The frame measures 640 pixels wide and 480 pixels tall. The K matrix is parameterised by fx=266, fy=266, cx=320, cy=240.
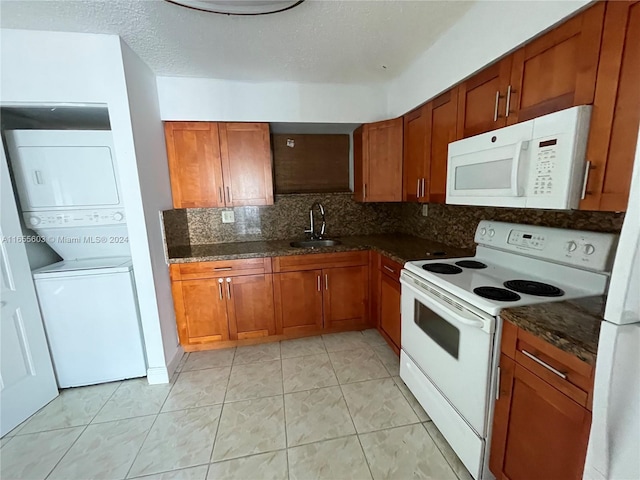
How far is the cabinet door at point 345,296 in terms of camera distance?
261 cm

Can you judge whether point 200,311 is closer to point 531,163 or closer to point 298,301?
point 298,301

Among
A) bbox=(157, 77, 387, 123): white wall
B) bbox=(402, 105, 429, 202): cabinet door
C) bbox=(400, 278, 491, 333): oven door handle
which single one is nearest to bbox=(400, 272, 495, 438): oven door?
bbox=(400, 278, 491, 333): oven door handle

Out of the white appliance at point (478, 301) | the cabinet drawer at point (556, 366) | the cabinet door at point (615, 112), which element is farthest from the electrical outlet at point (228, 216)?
the cabinet door at point (615, 112)

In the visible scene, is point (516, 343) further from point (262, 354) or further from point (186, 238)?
point (186, 238)

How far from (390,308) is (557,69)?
5.94 ft

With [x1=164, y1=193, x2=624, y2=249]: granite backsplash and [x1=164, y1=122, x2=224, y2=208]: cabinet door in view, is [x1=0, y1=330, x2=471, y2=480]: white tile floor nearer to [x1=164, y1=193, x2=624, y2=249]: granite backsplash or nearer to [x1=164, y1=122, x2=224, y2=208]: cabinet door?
[x1=164, y1=193, x2=624, y2=249]: granite backsplash

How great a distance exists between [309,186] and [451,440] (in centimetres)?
255

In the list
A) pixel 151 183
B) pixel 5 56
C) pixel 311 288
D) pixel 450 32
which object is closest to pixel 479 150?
pixel 450 32

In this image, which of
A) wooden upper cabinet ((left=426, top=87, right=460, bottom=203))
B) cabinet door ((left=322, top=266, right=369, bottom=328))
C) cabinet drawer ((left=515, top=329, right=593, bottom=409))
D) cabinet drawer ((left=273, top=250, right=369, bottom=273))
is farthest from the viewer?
cabinet door ((left=322, top=266, right=369, bottom=328))

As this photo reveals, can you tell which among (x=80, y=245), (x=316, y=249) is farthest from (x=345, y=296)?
(x=80, y=245)

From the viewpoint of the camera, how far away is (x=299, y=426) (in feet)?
5.42

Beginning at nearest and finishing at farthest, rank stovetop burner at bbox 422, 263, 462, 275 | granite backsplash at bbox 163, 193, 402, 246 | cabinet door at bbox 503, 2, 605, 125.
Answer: cabinet door at bbox 503, 2, 605, 125 → stovetop burner at bbox 422, 263, 462, 275 → granite backsplash at bbox 163, 193, 402, 246

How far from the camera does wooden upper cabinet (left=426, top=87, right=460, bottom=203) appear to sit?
5.95 feet

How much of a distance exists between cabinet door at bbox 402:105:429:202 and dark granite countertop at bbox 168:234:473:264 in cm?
44
